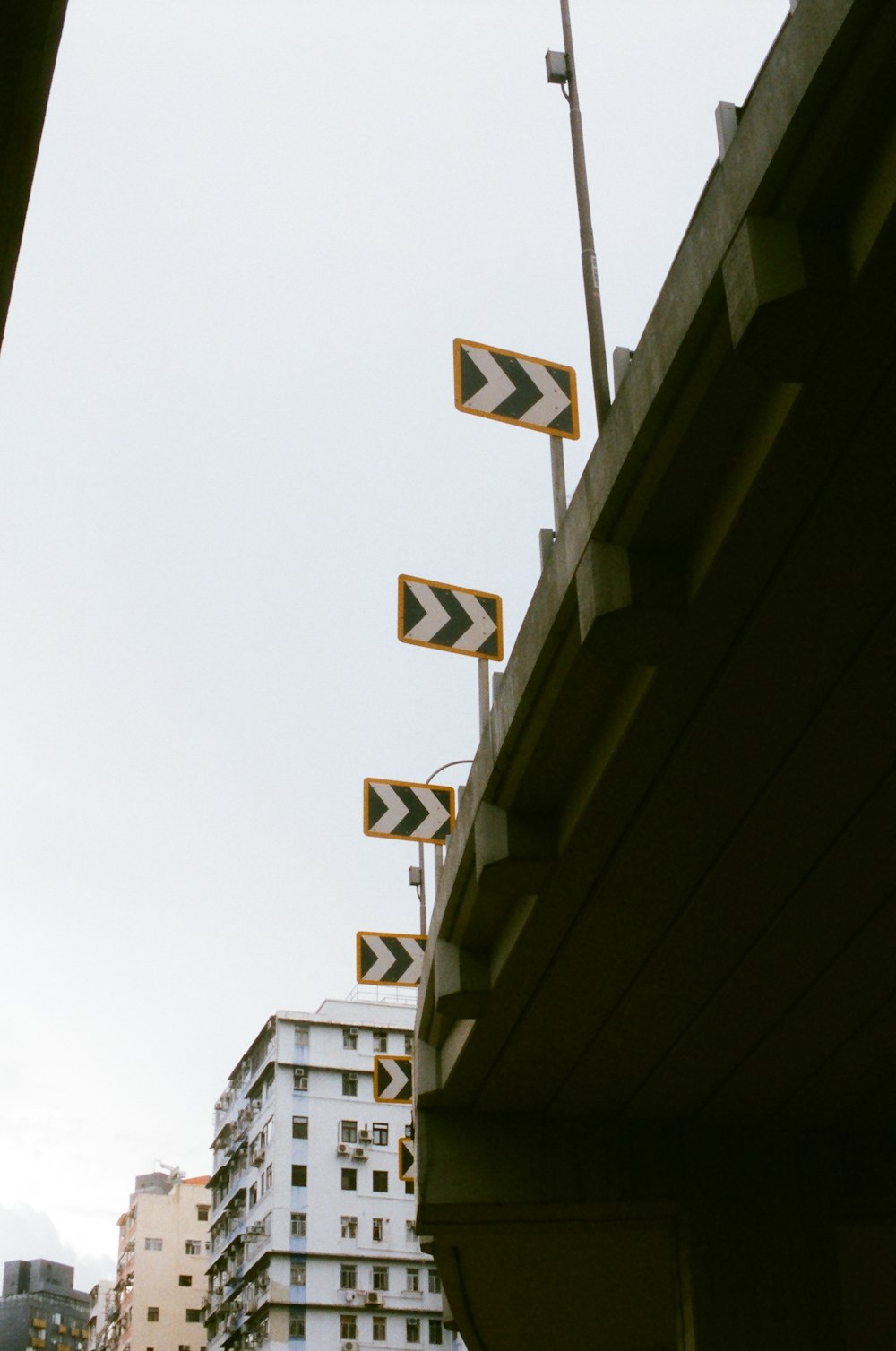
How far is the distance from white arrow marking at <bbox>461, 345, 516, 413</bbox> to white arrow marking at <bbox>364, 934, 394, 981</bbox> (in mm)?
7146

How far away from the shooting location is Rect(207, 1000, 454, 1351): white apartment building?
61031mm

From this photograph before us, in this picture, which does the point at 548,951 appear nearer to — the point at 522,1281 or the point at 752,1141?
the point at 752,1141

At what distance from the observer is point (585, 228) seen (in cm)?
889

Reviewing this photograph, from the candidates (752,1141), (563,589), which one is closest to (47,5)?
(563,589)

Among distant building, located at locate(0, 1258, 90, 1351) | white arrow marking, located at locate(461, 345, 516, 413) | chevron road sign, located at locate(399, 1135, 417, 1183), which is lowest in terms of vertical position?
chevron road sign, located at locate(399, 1135, 417, 1183)

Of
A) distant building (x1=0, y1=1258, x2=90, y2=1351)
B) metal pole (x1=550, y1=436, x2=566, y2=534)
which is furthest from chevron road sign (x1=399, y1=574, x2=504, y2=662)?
distant building (x1=0, y1=1258, x2=90, y2=1351)

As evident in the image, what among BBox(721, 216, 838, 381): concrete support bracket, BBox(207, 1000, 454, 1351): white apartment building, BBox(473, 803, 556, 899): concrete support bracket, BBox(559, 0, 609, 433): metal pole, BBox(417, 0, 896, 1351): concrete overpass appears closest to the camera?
BBox(721, 216, 838, 381): concrete support bracket

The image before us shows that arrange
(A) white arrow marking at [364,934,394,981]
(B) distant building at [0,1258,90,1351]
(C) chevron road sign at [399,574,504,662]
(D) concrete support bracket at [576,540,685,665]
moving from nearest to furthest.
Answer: (D) concrete support bracket at [576,540,685,665], (C) chevron road sign at [399,574,504,662], (A) white arrow marking at [364,934,394,981], (B) distant building at [0,1258,90,1351]

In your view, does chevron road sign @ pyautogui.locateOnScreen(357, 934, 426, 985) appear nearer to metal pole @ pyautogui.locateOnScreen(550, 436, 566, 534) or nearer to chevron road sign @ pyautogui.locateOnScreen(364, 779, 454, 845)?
chevron road sign @ pyautogui.locateOnScreen(364, 779, 454, 845)

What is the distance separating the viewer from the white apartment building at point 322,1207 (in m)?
61.0

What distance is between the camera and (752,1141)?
13.2 m

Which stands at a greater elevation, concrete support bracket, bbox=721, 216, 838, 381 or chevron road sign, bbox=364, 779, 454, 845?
chevron road sign, bbox=364, 779, 454, 845

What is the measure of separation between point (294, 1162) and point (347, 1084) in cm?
453

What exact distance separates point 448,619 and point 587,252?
9.65ft
